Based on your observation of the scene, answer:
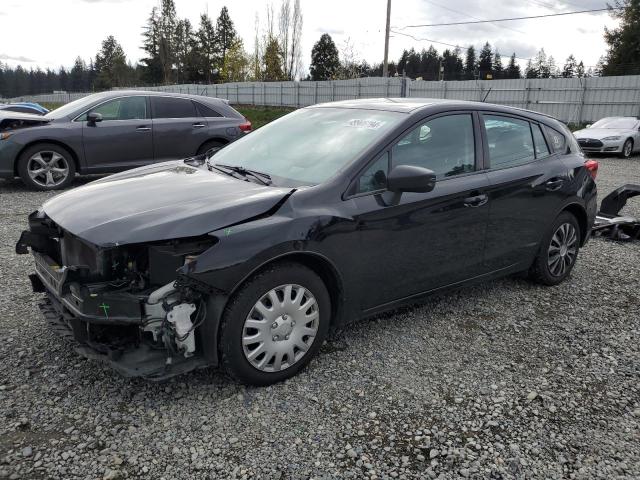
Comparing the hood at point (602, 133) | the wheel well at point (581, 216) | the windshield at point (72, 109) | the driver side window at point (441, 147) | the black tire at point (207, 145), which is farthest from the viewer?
the hood at point (602, 133)

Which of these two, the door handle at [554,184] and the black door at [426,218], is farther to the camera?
the door handle at [554,184]

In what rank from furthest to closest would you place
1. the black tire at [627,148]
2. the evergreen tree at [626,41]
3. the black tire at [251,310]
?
the evergreen tree at [626,41], the black tire at [627,148], the black tire at [251,310]

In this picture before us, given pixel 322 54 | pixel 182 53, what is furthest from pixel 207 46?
pixel 322 54

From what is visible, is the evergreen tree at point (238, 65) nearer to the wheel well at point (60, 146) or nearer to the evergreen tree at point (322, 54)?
the evergreen tree at point (322, 54)

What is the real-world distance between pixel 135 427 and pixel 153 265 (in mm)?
828

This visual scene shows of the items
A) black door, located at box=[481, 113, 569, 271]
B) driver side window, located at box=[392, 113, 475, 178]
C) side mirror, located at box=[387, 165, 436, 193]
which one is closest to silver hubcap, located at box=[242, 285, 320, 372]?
side mirror, located at box=[387, 165, 436, 193]

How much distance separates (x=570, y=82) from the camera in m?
25.3

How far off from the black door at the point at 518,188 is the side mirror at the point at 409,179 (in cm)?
98

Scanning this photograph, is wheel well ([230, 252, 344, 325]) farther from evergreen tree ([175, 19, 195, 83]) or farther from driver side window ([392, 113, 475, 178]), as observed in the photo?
evergreen tree ([175, 19, 195, 83])

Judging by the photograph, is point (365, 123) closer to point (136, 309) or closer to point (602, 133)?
point (136, 309)

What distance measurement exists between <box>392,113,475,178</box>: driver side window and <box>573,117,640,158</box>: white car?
15207 millimetres

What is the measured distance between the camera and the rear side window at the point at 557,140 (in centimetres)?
476

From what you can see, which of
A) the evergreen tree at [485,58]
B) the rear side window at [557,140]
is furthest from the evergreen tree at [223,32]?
the rear side window at [557,140]

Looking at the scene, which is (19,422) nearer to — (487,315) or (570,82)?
(487,315)
